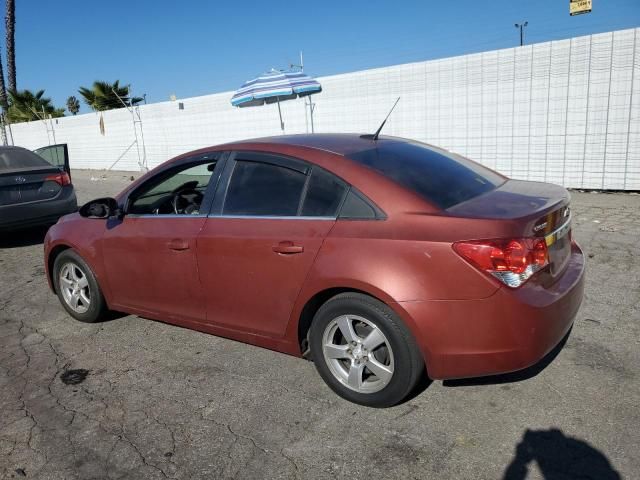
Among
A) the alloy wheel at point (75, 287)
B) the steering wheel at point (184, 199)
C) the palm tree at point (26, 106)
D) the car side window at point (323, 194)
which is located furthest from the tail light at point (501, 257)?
the palm tree at point (26, 106)

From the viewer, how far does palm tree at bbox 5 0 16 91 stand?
3002 centimetres

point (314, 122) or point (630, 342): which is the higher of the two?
point (314, 122)

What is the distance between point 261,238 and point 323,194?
48 centimetres

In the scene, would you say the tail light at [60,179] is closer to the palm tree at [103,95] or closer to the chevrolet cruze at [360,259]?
the chevrolet cruze at [360,259]

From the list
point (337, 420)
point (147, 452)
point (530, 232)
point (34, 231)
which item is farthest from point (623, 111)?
point (34, 231)

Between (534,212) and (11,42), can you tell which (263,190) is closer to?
(534,212)

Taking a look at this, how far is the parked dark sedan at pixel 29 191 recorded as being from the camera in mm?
7574

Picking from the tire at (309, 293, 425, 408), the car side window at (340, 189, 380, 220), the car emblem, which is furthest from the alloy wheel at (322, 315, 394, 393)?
the car emblem

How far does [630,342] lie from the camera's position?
3666mm

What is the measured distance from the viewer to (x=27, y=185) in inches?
307

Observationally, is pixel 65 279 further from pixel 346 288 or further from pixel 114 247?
pixel 346 288

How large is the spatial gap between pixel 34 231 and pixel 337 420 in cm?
844

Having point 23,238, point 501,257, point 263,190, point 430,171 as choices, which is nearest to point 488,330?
point 501,257

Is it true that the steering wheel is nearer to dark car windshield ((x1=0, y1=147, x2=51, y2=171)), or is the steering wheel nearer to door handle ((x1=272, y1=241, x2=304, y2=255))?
door handle ((x1=272, y1=241, x2=304, y2=255))
